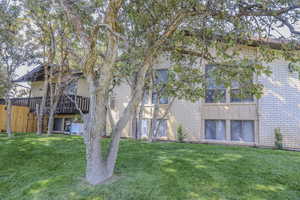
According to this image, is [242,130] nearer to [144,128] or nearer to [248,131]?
[248,131]

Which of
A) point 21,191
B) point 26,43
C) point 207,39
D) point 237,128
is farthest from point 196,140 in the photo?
point 26,43

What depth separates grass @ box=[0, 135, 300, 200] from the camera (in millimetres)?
3820

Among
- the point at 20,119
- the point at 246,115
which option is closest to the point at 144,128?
the point at 246,115

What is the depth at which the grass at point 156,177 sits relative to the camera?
382cm

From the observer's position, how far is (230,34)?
173 inches

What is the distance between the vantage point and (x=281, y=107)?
10.0m

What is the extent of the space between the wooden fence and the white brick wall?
1533cm

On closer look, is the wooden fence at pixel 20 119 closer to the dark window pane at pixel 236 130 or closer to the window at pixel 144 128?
the window at pixel 144 128

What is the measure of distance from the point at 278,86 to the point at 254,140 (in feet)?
9.64

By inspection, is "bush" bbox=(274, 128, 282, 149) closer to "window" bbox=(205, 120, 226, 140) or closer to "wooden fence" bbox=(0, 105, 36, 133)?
"window" bbox=(205, 120, 226, 140)

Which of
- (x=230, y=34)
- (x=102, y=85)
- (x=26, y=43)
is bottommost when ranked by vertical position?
(x=102, y=85)

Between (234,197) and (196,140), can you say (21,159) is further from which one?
(196,140)

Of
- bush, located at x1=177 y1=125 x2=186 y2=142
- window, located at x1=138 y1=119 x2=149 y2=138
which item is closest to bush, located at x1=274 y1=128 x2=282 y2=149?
bush, located at x1=177 y1=125 x2=186 y2=142

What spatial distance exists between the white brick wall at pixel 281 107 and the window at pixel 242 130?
0.46 metres
